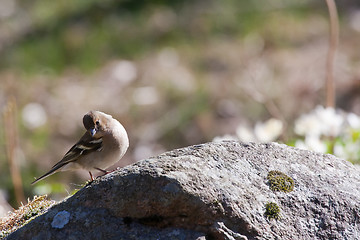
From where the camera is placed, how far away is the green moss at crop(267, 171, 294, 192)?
9.39ft

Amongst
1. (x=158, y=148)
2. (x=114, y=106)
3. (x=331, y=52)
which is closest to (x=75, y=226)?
(x=331, y=52)

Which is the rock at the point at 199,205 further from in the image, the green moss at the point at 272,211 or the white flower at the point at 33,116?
the white flower at the point at 33,116

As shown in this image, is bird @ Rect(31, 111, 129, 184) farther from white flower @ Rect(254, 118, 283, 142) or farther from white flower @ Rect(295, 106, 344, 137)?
white flower @ Rect(295, 106, 344, 137)

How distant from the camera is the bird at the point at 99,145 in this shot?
12.9 ft

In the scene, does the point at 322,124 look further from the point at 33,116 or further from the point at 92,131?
the point at 33,116

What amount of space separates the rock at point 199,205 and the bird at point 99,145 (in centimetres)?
110

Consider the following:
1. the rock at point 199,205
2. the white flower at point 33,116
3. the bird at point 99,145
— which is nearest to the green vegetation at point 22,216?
the rock at point 199,205

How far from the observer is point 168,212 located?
8.69ft

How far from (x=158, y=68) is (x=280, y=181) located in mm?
5812

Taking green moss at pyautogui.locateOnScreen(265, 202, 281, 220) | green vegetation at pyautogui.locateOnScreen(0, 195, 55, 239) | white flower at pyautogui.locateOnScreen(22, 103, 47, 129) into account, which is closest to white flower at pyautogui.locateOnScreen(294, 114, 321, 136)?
green moss at pyautogui.locateOnScreen(265, 202, 281, 220)

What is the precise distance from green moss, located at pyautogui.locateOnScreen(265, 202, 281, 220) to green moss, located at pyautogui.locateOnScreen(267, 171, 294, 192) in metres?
0.11

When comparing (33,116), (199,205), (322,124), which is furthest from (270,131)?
(33,116)

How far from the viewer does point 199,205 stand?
8.59 ft

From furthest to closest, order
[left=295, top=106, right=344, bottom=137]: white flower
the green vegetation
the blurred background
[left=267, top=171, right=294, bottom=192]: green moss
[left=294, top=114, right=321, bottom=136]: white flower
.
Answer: the blurred background
[left=294, top=114, right=321, bottom=136]: white flower
[left=295, top=106, right=344, bottom=137]: white flower
the green vegetation
[left=267, top=171, right=294, bottom=192]: green moss
